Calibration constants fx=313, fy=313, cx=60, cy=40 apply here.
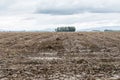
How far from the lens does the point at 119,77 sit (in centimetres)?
2108

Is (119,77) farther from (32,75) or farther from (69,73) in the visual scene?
(32,75)

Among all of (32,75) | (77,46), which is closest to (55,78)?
(32,75)

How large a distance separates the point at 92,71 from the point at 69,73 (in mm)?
1941

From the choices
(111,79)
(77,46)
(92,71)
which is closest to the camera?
(111,79)

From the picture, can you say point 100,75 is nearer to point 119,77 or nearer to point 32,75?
point 119,77

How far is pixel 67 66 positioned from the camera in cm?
2614

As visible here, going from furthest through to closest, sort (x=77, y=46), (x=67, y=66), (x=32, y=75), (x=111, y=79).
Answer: (x=77, y=46) → (x=67, y=66) → (x=32, y=75) → (x=111, y=79)

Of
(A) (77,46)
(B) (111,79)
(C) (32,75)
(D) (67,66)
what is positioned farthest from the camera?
(A) (77,46)

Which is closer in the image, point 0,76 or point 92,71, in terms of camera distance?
point 0,76

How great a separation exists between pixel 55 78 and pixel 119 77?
432cm

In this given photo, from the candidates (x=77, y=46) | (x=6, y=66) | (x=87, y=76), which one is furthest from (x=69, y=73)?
(x=77, y=46)

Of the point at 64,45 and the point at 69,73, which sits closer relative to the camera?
the point at 69,73

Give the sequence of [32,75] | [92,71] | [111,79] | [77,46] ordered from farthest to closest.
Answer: [77,46] → [92,71] → [32,75] → [111,79]

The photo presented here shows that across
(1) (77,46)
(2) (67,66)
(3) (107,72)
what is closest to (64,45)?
(1) (77,46)
